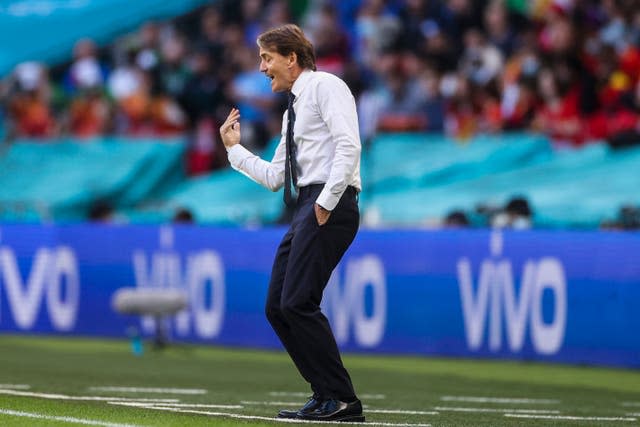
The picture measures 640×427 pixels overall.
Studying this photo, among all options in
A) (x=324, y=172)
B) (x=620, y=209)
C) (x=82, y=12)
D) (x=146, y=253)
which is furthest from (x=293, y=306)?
(x=82, y=12)

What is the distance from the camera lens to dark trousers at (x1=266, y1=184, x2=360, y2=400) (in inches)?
311

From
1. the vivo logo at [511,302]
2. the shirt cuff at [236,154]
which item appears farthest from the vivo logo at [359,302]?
the shirt cuff at [236,154]

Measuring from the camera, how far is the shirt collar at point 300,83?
805 cm

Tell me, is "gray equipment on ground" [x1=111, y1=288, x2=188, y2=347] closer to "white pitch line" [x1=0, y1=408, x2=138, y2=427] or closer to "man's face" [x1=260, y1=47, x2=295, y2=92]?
"white pitch line" [x1=0, y1=408, x2=138, y2=427]

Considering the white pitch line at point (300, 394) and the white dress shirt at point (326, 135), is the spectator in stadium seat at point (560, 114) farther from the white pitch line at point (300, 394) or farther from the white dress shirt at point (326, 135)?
the white dress shirt at point (326, 135)

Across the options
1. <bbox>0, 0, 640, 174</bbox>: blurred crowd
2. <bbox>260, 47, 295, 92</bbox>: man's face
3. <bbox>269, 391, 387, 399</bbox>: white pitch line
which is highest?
<bbox>0, 0, 640, 174</bbox>: blurred crowd

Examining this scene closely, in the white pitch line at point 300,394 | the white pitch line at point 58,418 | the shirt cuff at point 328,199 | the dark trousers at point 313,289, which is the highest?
the shirt cuff at point 328,199

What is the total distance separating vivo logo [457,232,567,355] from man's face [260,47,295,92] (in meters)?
7.15

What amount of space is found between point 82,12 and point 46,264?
8.82 m

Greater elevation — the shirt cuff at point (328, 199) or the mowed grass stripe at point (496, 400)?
the shirt cuff at point (328, 199)

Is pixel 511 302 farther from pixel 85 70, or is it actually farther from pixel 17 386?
pixel 85 70

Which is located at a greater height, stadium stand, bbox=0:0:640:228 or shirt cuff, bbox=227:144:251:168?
stadium stand, bbox=0:0:640:228

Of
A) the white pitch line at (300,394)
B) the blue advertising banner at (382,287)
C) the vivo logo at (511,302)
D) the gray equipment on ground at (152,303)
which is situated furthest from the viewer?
the gray equipment on ground at (152,303)

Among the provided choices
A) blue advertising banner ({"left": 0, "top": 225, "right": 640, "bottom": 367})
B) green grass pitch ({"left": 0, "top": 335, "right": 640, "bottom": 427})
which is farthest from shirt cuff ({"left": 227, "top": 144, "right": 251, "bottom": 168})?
blue advertising banner ({"left": 0, "top": 225, "right": 640, "bottom": 367})
